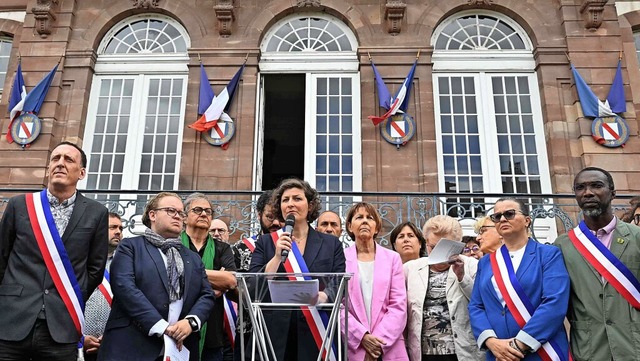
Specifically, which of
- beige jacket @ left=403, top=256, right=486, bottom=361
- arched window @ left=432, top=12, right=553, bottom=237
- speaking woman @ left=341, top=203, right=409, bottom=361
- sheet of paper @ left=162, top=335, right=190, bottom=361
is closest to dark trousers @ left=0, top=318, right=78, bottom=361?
sheet of paper @ left=162, top=335, right=190, bottom=361

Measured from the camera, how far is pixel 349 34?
38.4 ft

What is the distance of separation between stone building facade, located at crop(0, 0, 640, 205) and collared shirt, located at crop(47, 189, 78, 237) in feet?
21.0

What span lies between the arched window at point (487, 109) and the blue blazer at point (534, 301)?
625cm

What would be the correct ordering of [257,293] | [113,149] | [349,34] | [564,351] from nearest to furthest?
1. [257,293]
2. [564,351]
3. [113,149]
4. [349,34]

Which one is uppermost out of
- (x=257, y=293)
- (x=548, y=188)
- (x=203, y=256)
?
(x=548, y=188)

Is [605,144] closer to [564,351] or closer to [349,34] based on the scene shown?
[349,34]

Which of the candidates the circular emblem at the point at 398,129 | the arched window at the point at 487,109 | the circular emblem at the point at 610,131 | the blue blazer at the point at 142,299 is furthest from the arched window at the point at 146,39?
the blue blazer at the point at 142,299

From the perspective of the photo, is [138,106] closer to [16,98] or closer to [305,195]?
[16,98]

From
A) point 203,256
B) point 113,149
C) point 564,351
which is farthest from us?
point 113,149

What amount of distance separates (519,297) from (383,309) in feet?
3.25

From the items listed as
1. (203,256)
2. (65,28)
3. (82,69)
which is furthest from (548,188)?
(65,28)

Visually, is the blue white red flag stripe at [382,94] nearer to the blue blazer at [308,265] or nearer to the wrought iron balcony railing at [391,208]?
the wrought iron balcony railing at [391,208]

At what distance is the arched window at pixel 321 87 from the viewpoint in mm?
10617

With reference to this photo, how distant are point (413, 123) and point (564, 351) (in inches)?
285
